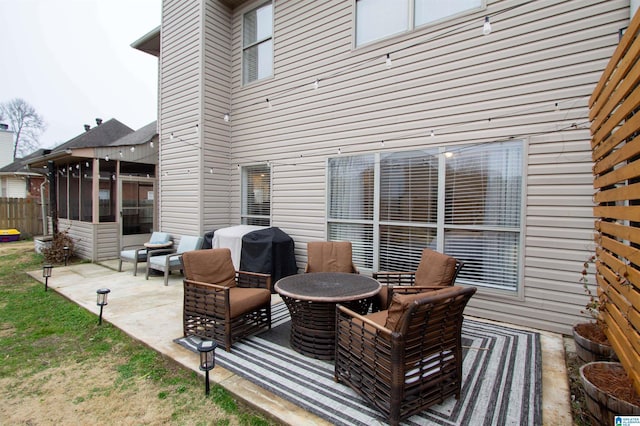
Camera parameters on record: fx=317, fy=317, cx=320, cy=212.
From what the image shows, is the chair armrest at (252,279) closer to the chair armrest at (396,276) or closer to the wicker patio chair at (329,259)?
the wicker patio chair at (329,259)

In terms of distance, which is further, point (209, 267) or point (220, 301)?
point (209, 267)

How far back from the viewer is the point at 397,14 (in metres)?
4.73

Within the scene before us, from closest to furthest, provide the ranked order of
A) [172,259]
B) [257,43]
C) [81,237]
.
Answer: [172,259]
[257,43]
[81,237]

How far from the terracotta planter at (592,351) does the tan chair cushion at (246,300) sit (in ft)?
9.94

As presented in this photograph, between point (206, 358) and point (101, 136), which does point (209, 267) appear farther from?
point (101, 136)

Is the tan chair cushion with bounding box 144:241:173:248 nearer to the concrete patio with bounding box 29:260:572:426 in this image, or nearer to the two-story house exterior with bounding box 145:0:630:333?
the two-story house exterior with bounding box 145:0:630:333

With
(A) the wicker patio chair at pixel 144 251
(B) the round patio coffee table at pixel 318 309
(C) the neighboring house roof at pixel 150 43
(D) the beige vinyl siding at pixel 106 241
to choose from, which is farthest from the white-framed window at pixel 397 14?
(D) the beige vinyl siding at pixel 106 241

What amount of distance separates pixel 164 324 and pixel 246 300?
1.33 metres

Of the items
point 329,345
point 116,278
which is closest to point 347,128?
point 329,345

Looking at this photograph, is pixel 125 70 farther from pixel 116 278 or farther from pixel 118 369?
pixel 118 369

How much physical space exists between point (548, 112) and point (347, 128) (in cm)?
269

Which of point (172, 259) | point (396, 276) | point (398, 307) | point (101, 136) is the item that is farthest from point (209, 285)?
point (101, 136)

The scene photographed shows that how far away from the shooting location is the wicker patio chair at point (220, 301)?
10.6 feet

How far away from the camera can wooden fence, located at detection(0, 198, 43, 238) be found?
1213 centimetres
